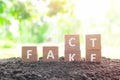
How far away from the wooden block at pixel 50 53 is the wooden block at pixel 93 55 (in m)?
0.29

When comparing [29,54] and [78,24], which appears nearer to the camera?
[29,54]

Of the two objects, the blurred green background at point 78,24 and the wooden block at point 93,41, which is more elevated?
the blurred green background at point 78,24

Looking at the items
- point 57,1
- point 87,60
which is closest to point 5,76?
point 87,60

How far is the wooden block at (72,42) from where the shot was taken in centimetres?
342

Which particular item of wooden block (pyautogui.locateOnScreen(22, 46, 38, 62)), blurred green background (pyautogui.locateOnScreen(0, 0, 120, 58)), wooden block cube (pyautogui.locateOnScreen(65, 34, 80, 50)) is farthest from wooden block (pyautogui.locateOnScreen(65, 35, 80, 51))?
blurred green background (pyautogui.locateOnScreen(0, 0, 120, 58))

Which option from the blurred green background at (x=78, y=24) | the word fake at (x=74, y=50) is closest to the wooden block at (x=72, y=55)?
the word fake at (x=74, y=50)

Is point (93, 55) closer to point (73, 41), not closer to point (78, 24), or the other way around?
point (73, 41)

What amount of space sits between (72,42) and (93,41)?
0.62 ft

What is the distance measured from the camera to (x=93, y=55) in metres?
3.46

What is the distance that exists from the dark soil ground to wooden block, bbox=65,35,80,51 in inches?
5.8

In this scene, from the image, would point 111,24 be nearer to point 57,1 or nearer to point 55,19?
point 55,19

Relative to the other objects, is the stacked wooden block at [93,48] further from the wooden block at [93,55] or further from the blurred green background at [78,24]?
the blurred green background at [78,24]

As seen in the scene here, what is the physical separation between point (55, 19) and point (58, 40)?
0.75 metres

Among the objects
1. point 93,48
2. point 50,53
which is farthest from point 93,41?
point 50,53
